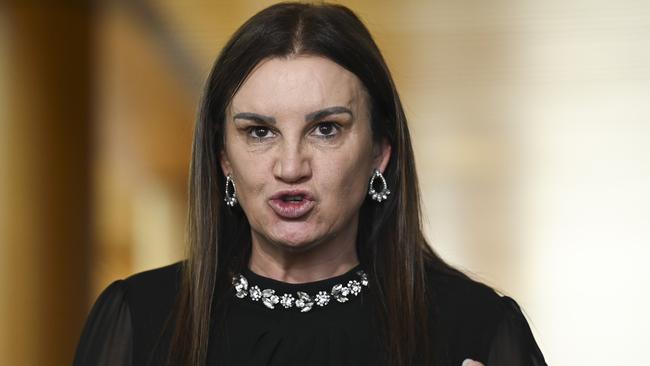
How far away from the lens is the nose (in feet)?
6.31

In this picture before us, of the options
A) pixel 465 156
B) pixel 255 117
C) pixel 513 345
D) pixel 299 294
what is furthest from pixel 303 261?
pixel 465 156

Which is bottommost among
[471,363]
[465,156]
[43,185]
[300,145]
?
[471,363]

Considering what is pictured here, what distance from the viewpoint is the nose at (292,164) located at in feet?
6.31

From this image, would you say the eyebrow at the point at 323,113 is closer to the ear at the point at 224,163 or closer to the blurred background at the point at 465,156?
the ear at the point at 224,163

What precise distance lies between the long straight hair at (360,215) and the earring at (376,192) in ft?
0.09

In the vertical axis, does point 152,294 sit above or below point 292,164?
below

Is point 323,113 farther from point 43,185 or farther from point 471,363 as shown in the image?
point 43,185

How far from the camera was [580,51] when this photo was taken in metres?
3.81

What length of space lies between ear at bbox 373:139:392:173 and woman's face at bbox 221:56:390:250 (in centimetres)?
8

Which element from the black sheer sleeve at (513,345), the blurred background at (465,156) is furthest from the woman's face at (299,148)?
the blurred background at (465,156)

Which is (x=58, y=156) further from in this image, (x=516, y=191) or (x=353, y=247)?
(x=353, y=247)

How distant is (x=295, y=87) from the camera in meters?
1.96

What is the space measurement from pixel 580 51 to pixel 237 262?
199cm

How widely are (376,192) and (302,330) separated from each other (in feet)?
0.86
